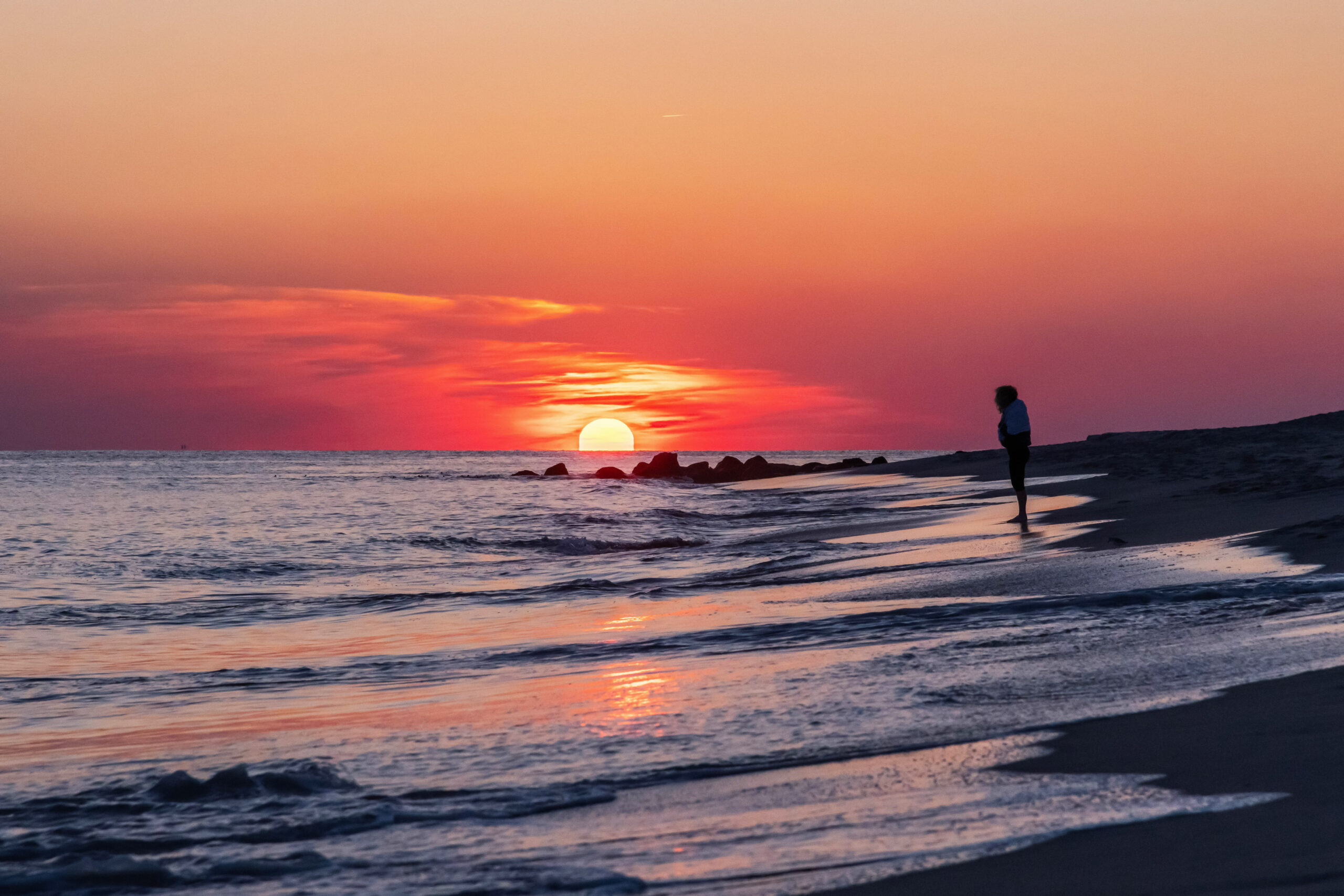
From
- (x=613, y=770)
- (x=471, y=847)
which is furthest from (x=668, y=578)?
→ (x=471, y=847)

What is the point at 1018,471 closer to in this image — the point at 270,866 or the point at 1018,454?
the point at 1018,454

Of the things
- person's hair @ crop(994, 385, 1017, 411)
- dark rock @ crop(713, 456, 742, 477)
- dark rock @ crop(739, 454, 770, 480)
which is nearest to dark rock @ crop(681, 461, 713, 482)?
dark rock @ crop(713, 456, 742, 477)

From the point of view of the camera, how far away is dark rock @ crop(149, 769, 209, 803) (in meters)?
4.20

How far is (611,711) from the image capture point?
17.6ft

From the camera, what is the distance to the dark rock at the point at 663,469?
64.2m

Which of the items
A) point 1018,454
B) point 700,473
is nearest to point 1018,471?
point 1018,454

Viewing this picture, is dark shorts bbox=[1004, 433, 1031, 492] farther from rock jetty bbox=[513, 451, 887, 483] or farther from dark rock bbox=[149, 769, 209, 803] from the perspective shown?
rock jetty bbox=[513, 451, 887, 483]

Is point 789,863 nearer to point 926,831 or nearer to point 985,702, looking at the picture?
point 926,831

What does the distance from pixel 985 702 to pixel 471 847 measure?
97.7 inches

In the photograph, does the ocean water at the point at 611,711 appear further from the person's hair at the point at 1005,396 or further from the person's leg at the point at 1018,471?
the person's hair at the point at 1005,396

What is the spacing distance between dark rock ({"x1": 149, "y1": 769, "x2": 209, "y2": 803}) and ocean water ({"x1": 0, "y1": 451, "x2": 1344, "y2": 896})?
0.05 feet

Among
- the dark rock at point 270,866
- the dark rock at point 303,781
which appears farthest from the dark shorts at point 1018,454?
the dark rock at point 270,866

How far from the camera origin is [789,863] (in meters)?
3.04

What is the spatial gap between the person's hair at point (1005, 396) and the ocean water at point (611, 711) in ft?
7.99
